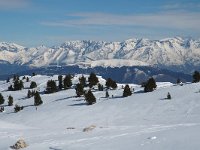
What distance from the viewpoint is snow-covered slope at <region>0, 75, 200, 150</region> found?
1330 inches

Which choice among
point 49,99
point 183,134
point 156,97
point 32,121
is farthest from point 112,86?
point 183,134

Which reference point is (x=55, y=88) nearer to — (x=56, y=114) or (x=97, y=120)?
(x=56, y=114)

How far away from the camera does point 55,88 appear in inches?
5881

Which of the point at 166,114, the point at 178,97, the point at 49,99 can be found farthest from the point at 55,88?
the point at 166,114

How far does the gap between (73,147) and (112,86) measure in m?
101

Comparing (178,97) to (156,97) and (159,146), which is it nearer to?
(156,97)

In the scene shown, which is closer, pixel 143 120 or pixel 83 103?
pixel 143 120

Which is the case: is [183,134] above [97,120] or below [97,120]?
above

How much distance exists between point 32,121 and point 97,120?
731 inches

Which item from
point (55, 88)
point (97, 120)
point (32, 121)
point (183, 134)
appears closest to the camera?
point (183, 134)

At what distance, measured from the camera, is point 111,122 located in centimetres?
7838

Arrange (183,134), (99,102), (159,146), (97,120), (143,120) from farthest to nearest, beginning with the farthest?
(99,102) < (97,120) < (143,120) < (183,134) < (159,146)

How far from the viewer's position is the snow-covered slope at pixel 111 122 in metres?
33.8

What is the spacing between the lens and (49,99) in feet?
424
